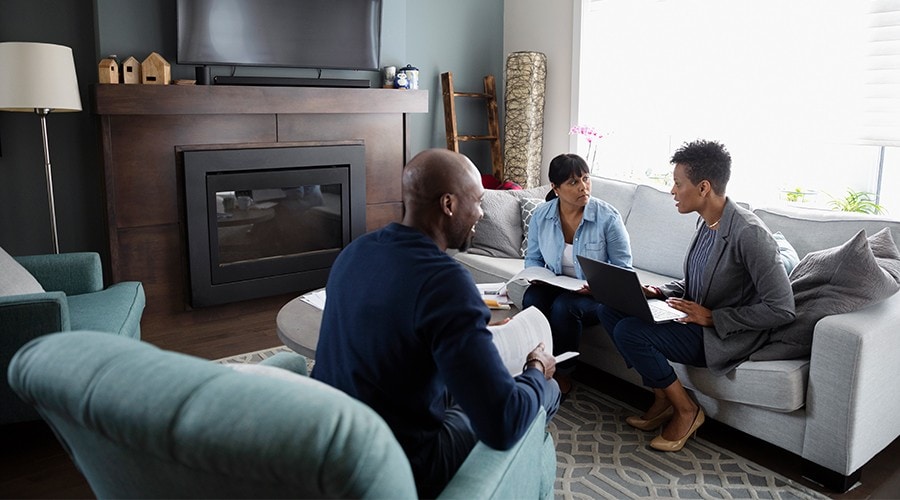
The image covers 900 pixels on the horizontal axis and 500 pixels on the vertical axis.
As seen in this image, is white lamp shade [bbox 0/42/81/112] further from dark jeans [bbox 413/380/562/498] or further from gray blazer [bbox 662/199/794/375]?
gray blazer [bbox 662/199/794/375]

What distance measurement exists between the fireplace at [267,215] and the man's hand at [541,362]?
2.85 m

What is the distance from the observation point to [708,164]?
250cm

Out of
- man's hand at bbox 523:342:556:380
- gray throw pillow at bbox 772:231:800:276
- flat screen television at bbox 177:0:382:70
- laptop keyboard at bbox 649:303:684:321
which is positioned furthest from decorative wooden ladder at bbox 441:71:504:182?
man's hand at bbox 523:342:556:380

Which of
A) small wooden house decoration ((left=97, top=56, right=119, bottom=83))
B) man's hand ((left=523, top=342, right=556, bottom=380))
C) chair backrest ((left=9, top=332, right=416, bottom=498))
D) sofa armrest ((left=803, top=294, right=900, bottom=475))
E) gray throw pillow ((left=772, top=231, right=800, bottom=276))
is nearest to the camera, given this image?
chair backrest ((left=9, top=332, right=416, bottom=498))

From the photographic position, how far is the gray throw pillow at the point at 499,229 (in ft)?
13.0

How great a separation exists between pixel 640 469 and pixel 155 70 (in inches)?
120

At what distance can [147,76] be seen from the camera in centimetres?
377

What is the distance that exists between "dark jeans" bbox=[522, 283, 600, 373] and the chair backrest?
2111 mm

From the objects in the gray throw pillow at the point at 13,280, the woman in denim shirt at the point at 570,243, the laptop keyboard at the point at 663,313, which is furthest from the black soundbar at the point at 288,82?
the laptop keyboard at the point at 663,313

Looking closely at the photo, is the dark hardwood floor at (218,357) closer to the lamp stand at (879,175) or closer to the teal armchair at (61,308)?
the teal armchair at (61,308)

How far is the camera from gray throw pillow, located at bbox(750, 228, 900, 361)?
2.35 meters

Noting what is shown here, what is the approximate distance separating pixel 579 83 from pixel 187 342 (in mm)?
3098

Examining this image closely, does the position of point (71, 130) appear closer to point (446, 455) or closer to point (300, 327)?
point (300, 327)

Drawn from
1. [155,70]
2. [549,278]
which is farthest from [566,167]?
[155,70]
